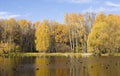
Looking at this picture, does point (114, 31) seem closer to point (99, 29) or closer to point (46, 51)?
point (99, 29)

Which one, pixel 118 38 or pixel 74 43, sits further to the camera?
pixel 74 43

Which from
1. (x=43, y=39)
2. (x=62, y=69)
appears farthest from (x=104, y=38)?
(x=62, y=69)

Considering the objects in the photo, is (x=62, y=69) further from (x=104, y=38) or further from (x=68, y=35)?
(x=68, y=35)

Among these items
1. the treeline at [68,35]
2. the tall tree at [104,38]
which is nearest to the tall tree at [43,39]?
the treeline at [68,35]

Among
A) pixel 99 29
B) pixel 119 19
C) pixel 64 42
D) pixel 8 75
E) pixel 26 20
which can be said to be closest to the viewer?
pixel 8 75

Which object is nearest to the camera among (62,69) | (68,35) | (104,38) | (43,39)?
(62,69)

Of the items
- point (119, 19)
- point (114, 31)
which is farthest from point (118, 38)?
point (119, 19)

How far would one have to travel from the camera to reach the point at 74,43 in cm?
10556

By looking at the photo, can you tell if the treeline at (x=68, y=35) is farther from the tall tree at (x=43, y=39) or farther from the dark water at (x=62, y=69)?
the dark water at (x=62, y=69)

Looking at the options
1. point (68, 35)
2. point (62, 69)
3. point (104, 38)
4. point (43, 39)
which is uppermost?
point (68, 35)

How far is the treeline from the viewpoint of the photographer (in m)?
81.4

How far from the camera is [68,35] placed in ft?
349

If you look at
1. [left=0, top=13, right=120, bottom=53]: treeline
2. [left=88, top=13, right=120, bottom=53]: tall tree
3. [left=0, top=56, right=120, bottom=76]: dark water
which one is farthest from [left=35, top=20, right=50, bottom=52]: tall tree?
[left=0, top=56, right=120, bottom=76]: dark water

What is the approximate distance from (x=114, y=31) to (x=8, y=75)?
56.2 meters
